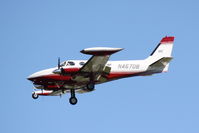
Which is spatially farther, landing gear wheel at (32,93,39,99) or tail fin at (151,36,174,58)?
landing gear wheel at (32,93,39,99)

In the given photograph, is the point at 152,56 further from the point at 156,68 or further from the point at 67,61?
the point at 67,61

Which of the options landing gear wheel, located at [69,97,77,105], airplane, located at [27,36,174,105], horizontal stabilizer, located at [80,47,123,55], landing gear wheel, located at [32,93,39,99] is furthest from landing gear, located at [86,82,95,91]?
landing gear wheel, located at [32,93,39,99]

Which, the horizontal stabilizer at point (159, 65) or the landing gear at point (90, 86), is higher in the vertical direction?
the horizontal stabilizer at point (159, 65)

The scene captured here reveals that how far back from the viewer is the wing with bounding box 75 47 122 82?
34281 millimetres

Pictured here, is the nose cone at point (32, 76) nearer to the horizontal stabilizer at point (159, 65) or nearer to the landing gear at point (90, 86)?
the landing gear at point (90, 86)

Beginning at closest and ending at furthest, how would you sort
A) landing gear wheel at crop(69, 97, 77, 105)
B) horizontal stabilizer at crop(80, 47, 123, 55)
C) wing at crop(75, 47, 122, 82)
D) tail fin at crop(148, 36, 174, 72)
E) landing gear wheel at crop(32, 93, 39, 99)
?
horizontal stabilizer at crop(80, 47, 123, 55), wing at crop(75, 47, 122, 82), landing gear wheel at crop(69, 97, 77, 105), tail fin at crop(148, 36, 174, 72), landing gear wheel at crop(32, 93, 39, 99)

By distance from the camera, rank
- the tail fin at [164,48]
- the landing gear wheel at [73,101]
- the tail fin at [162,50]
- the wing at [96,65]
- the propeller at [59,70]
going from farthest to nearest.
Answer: the tail fin at [164,48]
the tail fin at [162,50]
the landing gear wheel at [73,101]
the propeller at [59,70]
the wing at [96,65]

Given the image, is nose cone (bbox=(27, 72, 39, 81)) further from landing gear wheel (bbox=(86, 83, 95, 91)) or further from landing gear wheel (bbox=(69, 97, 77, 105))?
landing gear wheel (bbox=(86, 83, 95, 91))

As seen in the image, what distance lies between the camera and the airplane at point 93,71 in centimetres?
3841

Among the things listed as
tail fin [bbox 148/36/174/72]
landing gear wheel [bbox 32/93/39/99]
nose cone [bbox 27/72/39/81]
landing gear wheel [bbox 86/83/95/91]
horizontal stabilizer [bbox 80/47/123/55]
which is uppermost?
horizontal stabilizer [bbox 80/47/123/55]

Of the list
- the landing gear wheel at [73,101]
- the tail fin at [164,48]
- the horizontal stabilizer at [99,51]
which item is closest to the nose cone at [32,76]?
the landing gear wheel at [73,101]

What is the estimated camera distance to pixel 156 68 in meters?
40.8

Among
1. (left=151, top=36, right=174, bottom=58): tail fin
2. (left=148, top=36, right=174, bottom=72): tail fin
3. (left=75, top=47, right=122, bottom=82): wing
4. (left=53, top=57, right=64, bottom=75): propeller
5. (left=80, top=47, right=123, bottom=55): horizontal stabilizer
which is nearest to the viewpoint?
(left=80, top=47, right=123, bottom=55): horizontal stabilizer

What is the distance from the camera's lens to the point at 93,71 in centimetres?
3881
